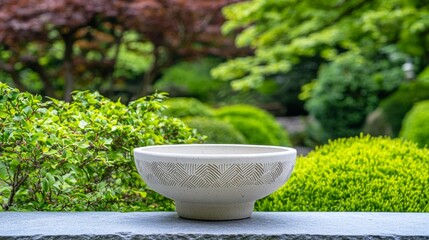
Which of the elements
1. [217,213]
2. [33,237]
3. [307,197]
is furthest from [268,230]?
[307,197]

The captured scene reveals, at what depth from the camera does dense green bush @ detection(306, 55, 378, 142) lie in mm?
10930

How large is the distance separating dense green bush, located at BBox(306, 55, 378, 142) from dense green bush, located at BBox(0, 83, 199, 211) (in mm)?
7614

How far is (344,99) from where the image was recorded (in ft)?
36.1

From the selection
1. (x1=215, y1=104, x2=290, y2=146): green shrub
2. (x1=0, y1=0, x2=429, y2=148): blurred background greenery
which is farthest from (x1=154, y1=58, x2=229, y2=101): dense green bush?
(x1=215, y1=104, x2=290, y2=146): green shrub

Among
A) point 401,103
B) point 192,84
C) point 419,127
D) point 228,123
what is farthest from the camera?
point 192,84

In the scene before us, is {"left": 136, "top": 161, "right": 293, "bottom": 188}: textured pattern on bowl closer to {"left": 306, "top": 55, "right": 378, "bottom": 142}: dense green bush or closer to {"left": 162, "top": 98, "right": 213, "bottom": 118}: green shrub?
{"left": 162, "top": 98, "right": 213, "bottom": 118}: green shrub

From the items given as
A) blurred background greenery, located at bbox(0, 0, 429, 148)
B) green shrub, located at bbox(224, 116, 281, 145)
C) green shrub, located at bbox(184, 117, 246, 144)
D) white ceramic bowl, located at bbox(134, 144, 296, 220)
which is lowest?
green shrub, located at bbox(224, 116, 281, 145)

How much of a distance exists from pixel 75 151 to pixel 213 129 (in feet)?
11.0

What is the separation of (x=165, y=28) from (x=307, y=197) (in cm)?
702

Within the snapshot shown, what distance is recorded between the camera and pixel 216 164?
7.70 ft

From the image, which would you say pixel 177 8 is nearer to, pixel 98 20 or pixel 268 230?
pixel 98 20

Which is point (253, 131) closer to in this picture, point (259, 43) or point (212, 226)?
point (259, 43)

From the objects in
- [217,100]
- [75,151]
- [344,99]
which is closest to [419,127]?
[75,151]

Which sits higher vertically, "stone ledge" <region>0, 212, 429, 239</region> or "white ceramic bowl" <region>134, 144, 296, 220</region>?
"white ceramic bowl" <region>134, 144, 296, 220</region>
